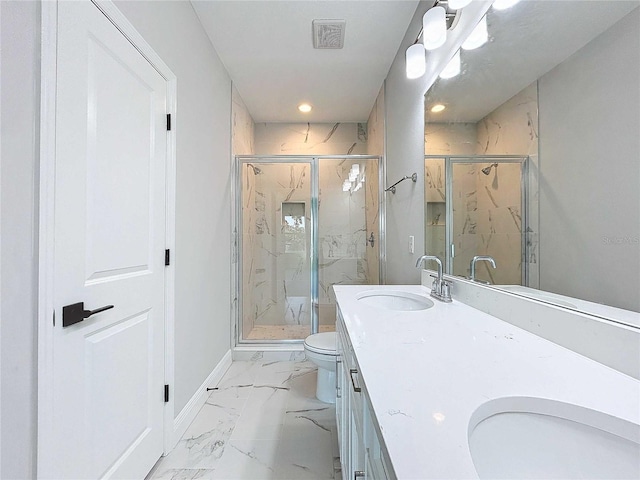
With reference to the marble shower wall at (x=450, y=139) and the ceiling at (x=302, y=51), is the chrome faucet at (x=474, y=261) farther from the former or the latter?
the ceiling at (x=302, y=51)

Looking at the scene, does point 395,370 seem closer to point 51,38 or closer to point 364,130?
point 51,38

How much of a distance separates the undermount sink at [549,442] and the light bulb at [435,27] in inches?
64.2

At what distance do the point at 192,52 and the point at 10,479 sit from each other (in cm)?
215

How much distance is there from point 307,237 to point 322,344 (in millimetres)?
1358

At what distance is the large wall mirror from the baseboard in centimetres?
174

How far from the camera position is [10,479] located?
30.3 inches

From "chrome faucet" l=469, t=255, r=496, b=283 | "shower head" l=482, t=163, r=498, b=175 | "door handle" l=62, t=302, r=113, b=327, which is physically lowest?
"door handle" l=62, t=302, r=113, b=327

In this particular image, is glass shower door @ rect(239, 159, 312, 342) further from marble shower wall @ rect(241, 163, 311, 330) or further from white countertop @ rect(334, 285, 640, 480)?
white countertop @ rect(334, 285, 640, 480)

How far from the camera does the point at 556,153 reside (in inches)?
32.5

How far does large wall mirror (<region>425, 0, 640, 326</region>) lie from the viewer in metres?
0.66

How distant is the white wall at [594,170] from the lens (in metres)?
0.64

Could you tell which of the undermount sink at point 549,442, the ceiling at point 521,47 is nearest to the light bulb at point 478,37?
the ceiling at point 521,47

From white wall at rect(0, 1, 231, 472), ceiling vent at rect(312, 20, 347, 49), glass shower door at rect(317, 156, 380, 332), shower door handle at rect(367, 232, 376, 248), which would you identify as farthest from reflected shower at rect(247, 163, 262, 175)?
shower door handle at rect(367, 232, 376, 248)

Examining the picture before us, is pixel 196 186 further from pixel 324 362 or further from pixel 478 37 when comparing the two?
pixel 478 37
